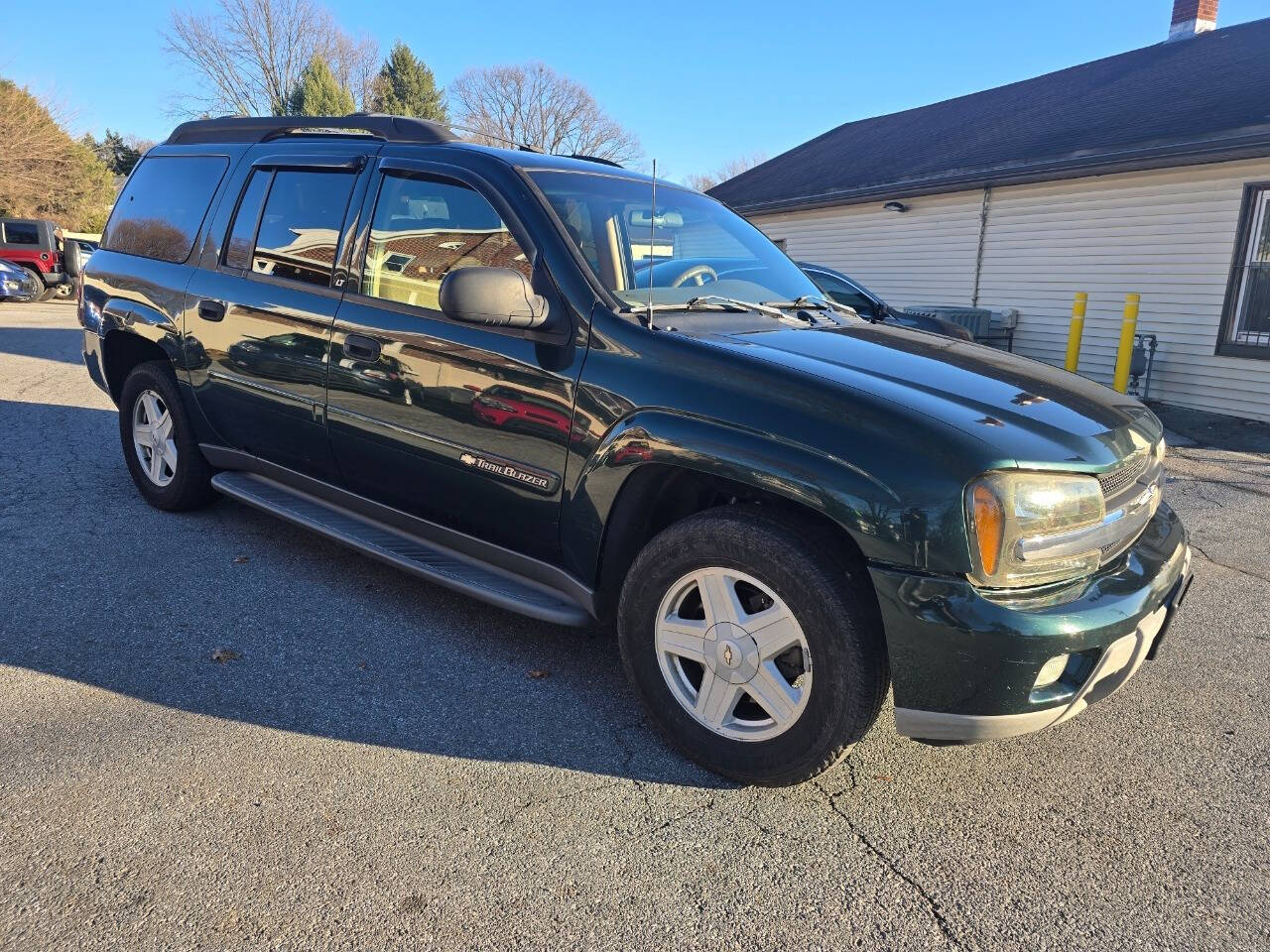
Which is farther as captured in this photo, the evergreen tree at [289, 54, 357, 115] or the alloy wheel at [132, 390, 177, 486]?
the evergreen tree at [289, 54, 357, 115]

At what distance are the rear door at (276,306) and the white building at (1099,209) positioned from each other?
389 inches

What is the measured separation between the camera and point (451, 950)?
1944 millimetres

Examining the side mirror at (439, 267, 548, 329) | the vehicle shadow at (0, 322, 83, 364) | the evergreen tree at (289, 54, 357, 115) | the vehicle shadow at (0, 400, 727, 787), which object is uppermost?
the evergreen tree at (289, 54, 357, 115)

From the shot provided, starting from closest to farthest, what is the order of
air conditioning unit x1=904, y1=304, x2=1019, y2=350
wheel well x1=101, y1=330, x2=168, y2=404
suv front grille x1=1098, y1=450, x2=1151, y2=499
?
suv front grille x1=1098, y1=450, x2=1151, y2=499, wheel well x1=101, y1=330, x2=168, y2=404, air conditioning unit x1=904, y1=304, x2=1019, y2=350

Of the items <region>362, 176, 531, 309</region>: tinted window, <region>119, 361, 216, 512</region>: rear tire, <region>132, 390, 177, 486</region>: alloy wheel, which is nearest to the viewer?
<region>362, 176, 531, 309</region>: tinted window

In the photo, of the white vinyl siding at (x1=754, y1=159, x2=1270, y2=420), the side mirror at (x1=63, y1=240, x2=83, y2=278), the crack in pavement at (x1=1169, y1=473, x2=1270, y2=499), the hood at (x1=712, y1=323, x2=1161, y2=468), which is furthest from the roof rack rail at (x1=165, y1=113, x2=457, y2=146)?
the side mirror at (x1=63, y1=240, x2=83, y2=278)

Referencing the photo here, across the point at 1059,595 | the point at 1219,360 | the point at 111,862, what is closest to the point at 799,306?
the point at 1059,595

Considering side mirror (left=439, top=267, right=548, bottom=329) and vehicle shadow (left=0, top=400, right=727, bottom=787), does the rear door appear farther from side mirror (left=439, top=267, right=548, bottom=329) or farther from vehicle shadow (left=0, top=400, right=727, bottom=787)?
side mirror (left=439, top=267, right=548, bottom=329)

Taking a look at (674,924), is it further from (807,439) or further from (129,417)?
(129,417)

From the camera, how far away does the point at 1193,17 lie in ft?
→ 47.5

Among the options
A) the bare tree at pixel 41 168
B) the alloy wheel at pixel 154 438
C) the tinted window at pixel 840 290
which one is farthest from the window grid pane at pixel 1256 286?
the bare tree at pixel 41 168

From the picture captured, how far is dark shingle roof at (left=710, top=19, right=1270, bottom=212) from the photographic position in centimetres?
1038

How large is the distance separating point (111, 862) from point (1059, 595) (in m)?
2.53

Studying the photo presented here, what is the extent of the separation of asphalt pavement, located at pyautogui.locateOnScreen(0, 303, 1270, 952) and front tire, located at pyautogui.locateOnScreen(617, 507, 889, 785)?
0.55ft
